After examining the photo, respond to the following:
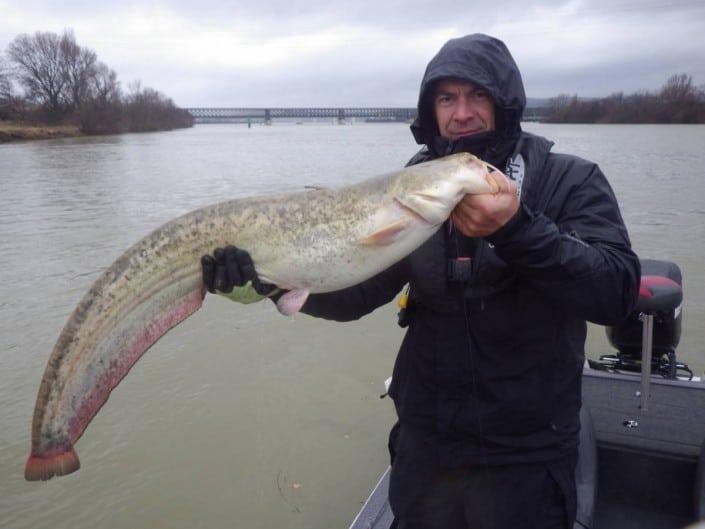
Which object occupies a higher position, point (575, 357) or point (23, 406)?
point (575, 357)

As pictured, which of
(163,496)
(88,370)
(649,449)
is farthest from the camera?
(163,496)

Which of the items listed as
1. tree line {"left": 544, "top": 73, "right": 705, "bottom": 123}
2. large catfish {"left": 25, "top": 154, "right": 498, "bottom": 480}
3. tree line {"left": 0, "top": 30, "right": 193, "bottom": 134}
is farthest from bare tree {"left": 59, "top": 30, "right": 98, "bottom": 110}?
large catfish {"left": 25, "top": 154, "right": 498, "bottom": 480}

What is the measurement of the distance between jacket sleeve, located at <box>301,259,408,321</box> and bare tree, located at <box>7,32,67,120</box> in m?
89.5

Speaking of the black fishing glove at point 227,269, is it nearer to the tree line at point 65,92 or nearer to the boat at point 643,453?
the boat at point 643,453

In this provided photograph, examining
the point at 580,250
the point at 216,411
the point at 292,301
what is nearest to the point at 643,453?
the point at 580,250

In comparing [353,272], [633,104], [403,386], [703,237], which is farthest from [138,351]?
[633,104]

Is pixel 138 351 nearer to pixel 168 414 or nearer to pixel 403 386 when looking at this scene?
pixel 403 386

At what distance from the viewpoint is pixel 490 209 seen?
2074mm

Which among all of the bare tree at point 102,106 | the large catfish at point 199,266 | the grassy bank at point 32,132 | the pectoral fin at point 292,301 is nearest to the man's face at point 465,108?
the large catfish at point 199,266

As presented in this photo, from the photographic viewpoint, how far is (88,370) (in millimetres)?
2582

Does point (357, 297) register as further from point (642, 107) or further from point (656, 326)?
point (642, 107)

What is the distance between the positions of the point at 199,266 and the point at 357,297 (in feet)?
2.48

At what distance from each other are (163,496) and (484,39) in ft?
12.2

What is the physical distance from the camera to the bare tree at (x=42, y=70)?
8275cm
